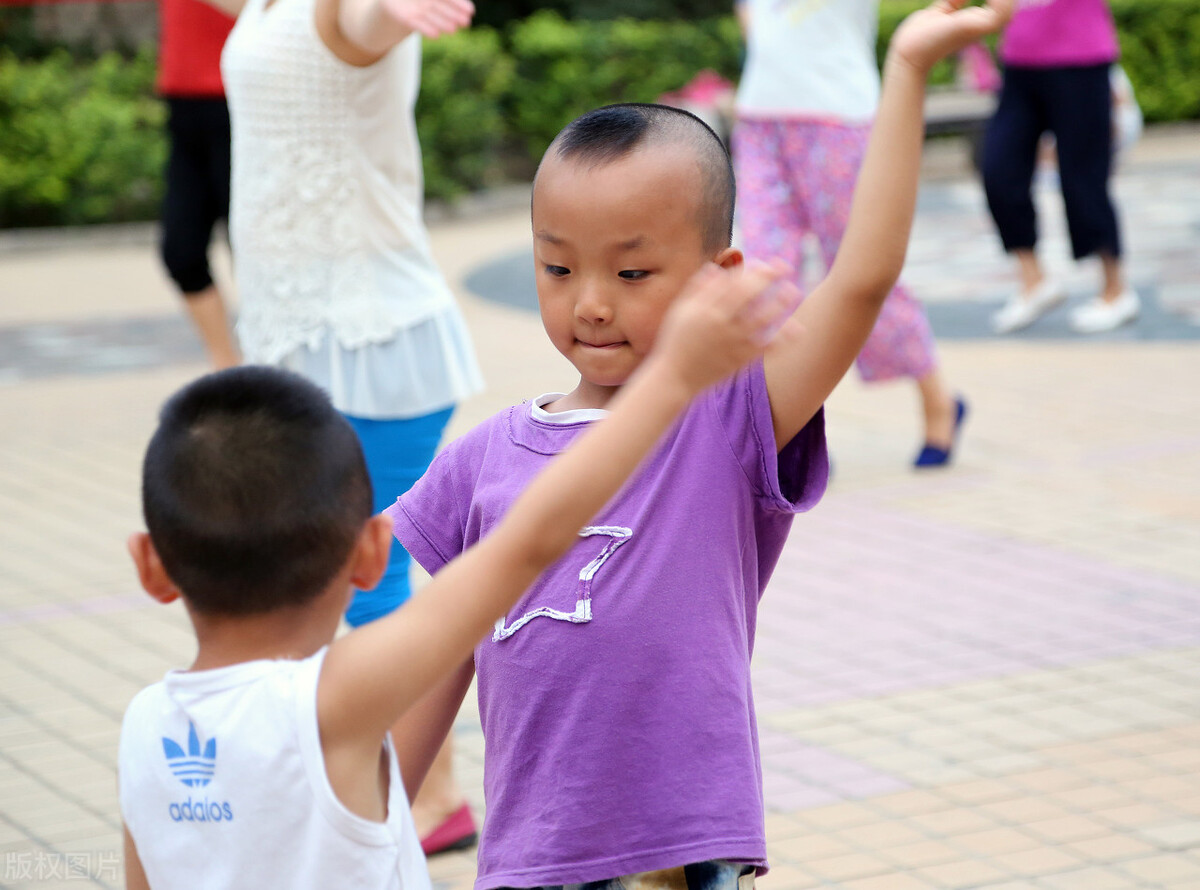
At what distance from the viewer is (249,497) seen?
5.01 feet

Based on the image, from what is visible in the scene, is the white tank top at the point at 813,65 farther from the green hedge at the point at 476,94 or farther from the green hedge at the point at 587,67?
the green hedge at the point at 587,67

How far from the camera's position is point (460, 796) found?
334 centimetres

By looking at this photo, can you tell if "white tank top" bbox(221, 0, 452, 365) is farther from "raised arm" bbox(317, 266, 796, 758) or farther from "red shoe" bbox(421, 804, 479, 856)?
"raised arm" bbox(317, 266, 796, 758)

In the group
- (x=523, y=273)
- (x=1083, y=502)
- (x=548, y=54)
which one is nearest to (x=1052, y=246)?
(x=523, y=273)

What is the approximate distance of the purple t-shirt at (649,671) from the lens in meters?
1.83

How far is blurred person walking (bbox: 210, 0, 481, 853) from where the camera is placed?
3.15 m

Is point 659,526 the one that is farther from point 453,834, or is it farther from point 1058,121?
Result: point 1058,121

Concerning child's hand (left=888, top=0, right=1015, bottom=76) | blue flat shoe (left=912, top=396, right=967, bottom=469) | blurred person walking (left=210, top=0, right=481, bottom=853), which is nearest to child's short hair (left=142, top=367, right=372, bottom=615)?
child's hand (left=888, top=0, right=1015, bottom=76)

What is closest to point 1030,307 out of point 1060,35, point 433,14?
point 1060,35

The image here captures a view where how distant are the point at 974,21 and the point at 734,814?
2.94ft

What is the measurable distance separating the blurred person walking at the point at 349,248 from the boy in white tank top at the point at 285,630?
1528 millimetres

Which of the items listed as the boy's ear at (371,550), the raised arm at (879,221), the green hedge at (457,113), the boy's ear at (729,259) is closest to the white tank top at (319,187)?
the boy's ear at (729,259)

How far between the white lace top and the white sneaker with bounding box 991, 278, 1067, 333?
6.03 m

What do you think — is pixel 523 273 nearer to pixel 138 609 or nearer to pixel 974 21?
pixel 138 609
